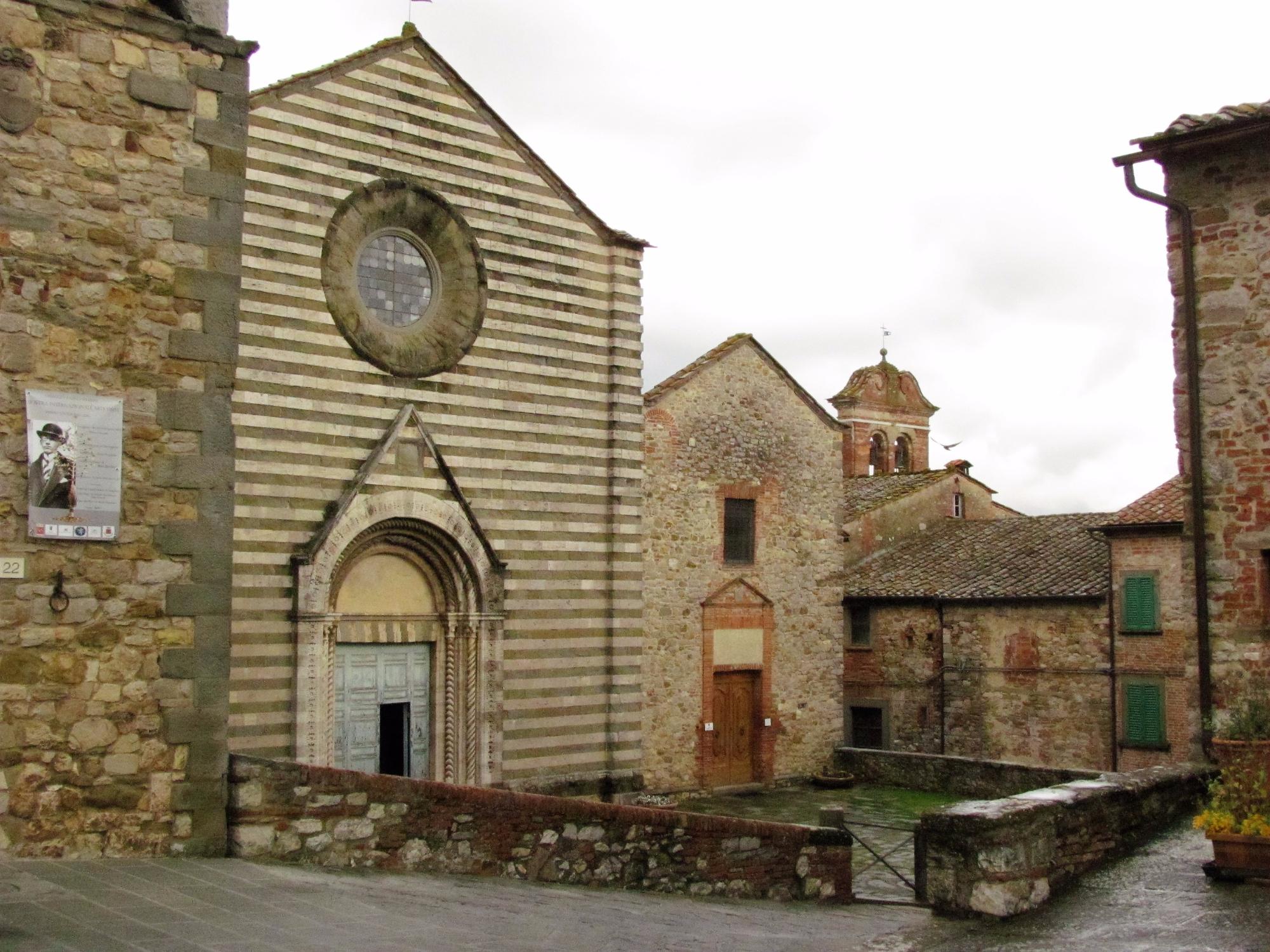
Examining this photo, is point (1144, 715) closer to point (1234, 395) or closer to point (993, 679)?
point (993, 679)

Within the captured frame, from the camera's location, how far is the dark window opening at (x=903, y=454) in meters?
40.7

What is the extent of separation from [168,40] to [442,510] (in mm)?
8058

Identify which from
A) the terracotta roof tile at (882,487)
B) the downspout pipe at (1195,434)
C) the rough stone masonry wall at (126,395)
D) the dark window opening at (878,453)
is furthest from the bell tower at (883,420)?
the rough stone masonry wall at (126,395)

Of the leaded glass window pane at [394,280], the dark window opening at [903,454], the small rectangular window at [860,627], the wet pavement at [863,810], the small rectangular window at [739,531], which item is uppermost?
the dark window opening at [903,454]

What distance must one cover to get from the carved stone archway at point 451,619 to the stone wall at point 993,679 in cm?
1002

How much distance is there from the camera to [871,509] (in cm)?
2653

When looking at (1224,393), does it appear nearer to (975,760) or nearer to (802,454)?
(975,760)

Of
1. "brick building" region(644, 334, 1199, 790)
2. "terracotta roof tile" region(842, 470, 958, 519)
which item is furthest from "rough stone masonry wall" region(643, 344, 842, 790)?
"terracotta roof tile" region(842, 470, 958, 519)

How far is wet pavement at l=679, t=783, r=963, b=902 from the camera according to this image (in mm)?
14344

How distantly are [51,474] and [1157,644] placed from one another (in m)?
17.7

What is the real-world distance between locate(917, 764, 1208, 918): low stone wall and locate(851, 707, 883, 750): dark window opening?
14.3 m

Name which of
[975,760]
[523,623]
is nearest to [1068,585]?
[975,760]

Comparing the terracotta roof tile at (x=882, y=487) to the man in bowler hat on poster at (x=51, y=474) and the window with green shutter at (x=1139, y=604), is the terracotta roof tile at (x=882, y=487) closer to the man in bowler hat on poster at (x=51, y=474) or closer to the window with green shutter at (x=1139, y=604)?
the window with green shutter at (x=1139, y=604)

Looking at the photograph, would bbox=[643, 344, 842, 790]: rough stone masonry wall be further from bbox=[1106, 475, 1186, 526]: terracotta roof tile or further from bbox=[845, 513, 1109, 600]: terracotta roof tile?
bbox=[1106, 475, 1186, 526]: terracotta roof tile
